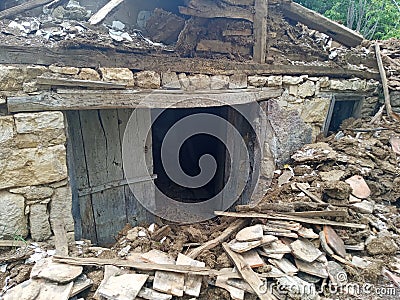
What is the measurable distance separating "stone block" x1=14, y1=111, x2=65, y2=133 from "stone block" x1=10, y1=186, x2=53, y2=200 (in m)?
0.50

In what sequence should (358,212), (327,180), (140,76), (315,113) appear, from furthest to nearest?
(315,113)
(327,180)
(358,212)
(140,76)

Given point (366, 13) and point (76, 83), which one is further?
point (366, 13)

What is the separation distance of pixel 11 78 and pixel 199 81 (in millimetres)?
1741

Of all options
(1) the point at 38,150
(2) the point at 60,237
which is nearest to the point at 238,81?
(1) the point at 38,150

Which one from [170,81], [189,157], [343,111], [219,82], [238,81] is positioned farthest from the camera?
[189,157]

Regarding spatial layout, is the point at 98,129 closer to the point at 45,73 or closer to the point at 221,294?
the point at 45,73

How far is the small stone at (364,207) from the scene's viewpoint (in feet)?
10.4

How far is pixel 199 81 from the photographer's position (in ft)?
10.6

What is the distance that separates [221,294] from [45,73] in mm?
2297

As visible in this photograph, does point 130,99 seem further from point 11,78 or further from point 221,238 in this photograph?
point 221,238

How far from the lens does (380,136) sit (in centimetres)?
436

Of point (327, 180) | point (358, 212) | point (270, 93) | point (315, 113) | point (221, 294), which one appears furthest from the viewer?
point (315, 113)

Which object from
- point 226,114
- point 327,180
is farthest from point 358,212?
point 226,114

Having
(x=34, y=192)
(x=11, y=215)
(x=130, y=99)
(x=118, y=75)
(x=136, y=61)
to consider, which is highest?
(x=136, y=61)
